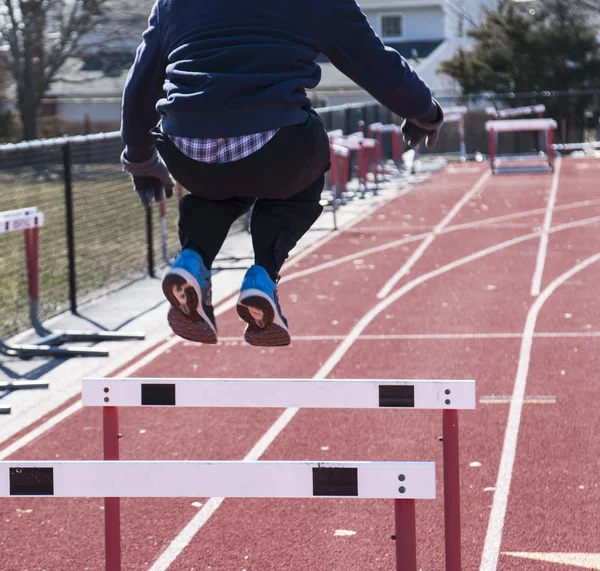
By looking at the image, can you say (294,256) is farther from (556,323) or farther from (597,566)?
(597,566)

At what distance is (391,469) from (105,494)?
0.86m

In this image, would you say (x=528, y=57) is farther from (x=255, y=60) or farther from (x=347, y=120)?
(x=255, y=60)

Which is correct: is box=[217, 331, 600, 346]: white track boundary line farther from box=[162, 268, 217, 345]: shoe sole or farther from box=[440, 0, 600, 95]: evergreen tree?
box=[440, 0, 600, 95]: evergreen tree

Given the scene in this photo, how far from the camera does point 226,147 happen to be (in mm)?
3646

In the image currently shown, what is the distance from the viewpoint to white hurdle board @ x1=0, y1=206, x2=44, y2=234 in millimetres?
9969

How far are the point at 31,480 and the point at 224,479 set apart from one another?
0.58 metres

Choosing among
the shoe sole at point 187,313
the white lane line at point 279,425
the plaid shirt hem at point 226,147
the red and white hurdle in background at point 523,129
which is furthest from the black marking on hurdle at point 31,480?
the red and white hurdle in background at point 523,129

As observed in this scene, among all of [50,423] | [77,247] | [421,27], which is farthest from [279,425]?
[421,27]

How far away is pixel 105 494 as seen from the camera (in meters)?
3.79

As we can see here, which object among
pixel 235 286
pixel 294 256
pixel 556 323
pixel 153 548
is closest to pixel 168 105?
pixel 153 548

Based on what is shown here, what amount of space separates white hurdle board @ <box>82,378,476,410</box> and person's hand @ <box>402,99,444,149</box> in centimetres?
79

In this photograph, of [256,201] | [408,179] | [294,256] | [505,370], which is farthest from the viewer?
[408,179]

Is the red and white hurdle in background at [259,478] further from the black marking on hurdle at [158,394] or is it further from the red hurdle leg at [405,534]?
the black marking on hurdle at [158,394]

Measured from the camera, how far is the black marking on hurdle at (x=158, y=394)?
Answer: 4336mm
